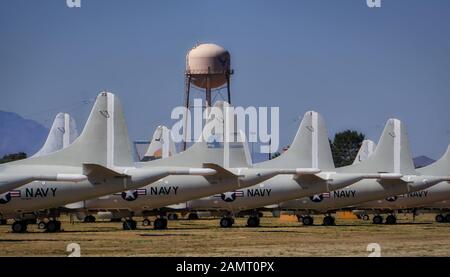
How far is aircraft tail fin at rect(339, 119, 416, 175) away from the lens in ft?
166

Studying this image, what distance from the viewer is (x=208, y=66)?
62.6 meters

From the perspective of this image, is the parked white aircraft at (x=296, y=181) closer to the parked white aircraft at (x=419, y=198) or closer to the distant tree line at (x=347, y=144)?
Result: the parked white aircraft at (x=419, y=198)

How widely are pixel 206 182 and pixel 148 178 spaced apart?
16.9 feet

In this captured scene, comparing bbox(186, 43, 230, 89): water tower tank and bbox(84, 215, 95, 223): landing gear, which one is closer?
bbox(84, 215, 95, 223): landing gear

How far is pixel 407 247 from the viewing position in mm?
28531

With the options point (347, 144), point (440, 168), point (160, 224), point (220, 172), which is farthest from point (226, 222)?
point (347, 144)

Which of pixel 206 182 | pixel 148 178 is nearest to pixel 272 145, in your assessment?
pixel 148 178

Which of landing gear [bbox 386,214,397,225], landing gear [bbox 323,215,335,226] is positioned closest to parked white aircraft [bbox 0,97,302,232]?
landing gear [bbox 323,215,335,226]

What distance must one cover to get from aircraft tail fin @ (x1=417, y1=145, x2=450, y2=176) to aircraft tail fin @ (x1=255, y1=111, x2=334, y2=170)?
9.55 meters

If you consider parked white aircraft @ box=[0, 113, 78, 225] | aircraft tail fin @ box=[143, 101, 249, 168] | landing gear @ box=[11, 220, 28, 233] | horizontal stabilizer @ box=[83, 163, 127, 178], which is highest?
parked white aircraft @ box=[0, 113, 78, 225]

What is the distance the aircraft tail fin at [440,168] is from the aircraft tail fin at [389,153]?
3655mm

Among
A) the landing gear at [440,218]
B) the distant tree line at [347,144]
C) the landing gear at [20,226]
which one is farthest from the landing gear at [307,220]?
the distant tree line at [347,144]

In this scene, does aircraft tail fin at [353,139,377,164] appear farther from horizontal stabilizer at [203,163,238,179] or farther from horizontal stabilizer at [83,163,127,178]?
horizontal stabilizer at [83,163,127,178]

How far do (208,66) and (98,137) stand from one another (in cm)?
2825
